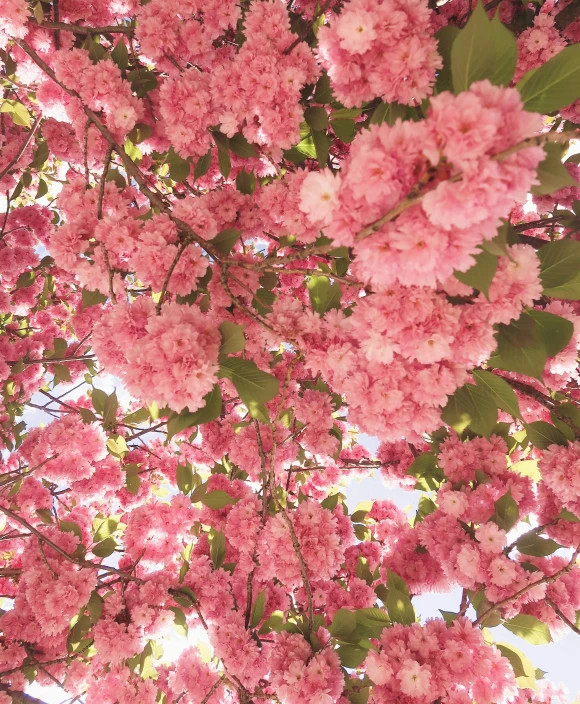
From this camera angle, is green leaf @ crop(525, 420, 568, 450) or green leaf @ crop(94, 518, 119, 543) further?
green leaf @ crop(94, 518, 119, 543)

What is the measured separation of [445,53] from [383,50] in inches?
12.6

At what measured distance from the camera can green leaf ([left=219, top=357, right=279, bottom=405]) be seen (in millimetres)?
1575

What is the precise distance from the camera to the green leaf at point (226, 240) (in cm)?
184

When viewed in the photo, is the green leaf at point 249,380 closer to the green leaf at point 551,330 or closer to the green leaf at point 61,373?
the green leaf at point 551,330

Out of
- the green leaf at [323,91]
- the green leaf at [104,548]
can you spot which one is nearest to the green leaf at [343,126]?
the green leaf at [323,91]

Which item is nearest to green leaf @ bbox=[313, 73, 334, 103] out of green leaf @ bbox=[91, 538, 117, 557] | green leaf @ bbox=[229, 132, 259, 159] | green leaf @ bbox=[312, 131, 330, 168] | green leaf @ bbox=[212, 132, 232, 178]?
green leaf @ bbox=[312, 131, 330, 168]

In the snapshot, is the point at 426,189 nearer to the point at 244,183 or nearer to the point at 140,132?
the point at 244,183

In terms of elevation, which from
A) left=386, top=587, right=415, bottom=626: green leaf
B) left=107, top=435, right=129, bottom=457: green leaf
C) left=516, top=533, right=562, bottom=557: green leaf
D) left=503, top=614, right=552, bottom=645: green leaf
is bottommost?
left=503, top=614, right=552, bottom=645: green leaf

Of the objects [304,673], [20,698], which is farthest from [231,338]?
[20,698]

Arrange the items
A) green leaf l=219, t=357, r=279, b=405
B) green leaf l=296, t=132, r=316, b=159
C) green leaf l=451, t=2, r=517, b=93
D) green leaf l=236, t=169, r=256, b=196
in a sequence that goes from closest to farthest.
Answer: green leaf l=451, t=2, r=517, b=93
green leaf l=219, t=357, r=279, b=405
green leaf l=296, t=132, r=316, b=159
green leaf l=236, t=169, r=256, b=196

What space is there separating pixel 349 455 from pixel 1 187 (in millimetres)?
4320

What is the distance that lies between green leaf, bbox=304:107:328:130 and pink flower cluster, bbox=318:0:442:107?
1.59ft

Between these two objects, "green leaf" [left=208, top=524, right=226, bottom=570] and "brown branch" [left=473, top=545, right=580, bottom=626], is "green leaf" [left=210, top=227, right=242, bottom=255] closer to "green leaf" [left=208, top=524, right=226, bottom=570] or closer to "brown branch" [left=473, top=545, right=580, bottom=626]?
"green leaf" [left=208, top=524, right=226, bottom=570]

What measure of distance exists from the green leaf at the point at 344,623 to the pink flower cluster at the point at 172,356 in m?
1.33
